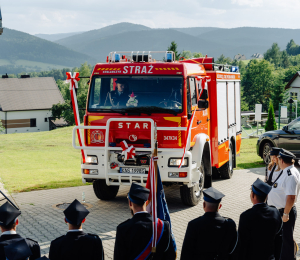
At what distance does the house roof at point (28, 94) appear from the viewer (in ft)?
301

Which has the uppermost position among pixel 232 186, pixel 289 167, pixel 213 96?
pixel 213 96

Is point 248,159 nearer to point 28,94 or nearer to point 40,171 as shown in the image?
point 40,171

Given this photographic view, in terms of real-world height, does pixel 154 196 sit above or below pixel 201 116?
below

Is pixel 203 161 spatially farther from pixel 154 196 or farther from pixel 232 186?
pixel 154 196

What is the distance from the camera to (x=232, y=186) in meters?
12.5

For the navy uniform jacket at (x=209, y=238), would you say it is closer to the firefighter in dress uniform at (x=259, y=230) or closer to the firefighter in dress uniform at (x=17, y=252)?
the firefighter in dress uniform at (x=259, y=230)

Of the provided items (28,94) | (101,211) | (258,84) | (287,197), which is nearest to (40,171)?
(101,211)

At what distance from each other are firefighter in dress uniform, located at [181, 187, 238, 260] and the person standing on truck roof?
5.50 m

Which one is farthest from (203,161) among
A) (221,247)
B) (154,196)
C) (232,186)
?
(221,247)

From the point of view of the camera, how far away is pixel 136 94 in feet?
31.3

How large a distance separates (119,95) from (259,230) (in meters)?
5.59

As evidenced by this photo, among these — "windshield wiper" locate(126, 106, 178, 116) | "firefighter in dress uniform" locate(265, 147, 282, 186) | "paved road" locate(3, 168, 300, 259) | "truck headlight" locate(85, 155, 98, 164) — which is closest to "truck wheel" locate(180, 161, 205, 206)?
"paved road" locate(3, 168, 300, 259)

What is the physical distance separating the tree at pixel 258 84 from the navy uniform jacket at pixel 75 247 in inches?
3719

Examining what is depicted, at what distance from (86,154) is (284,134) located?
27.8 feet
